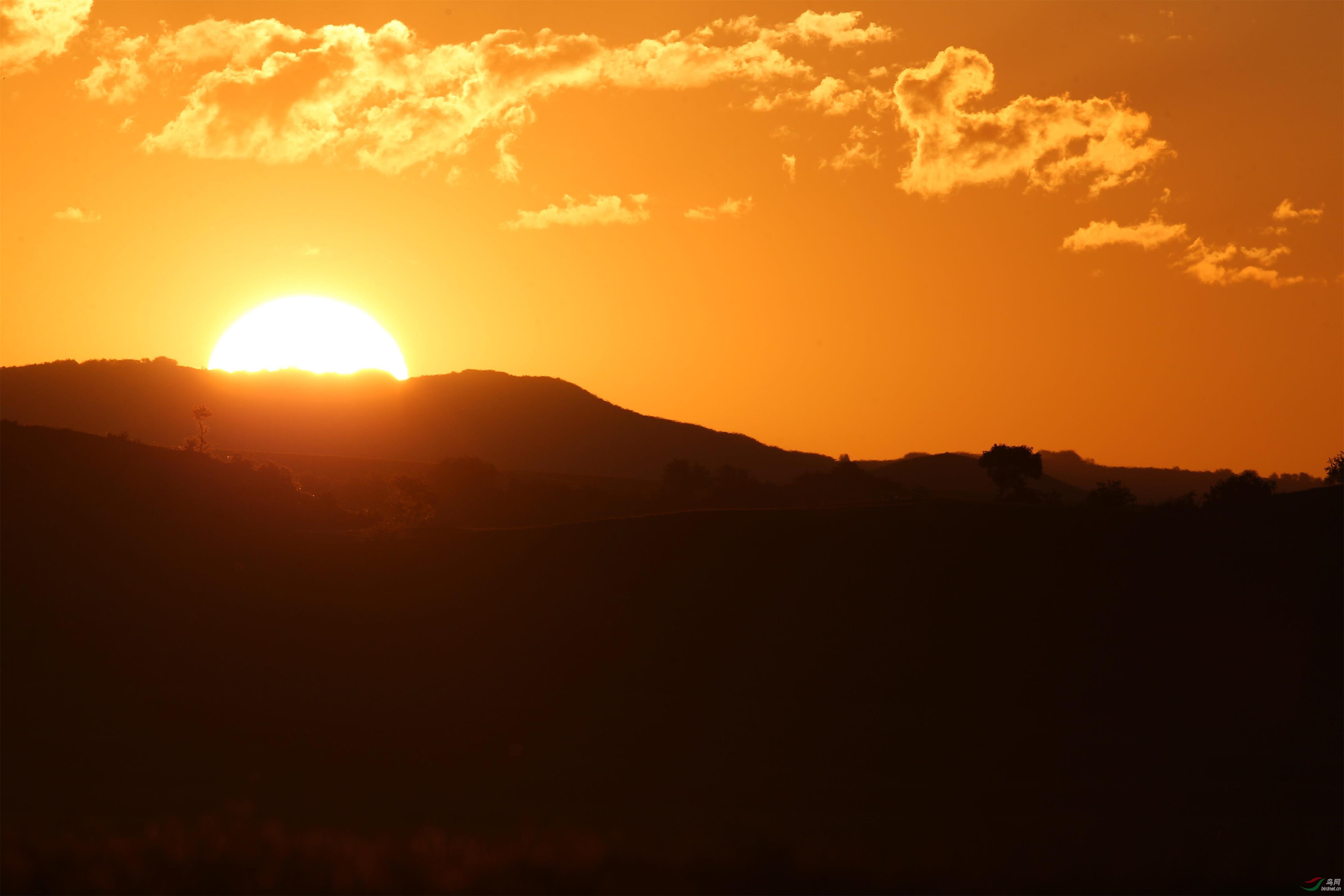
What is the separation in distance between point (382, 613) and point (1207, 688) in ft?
72.7

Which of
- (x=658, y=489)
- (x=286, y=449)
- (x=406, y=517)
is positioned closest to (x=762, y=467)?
(x=658, y=489)

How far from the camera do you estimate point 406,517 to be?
60062 millimetres

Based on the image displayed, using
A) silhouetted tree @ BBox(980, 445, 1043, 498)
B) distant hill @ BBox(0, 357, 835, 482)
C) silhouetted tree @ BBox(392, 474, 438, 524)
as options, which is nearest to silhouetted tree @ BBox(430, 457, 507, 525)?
silhouetted tree @ BBox(392, 474, 438, 524)

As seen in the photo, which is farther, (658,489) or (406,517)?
(658,489)

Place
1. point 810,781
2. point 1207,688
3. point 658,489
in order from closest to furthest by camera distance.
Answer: point 810,781 < point 1207,688 < point 658,489

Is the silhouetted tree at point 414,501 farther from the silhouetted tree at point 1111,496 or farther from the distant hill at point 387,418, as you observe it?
the distant hill at point 387,418

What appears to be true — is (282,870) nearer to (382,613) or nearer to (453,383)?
(382,613)

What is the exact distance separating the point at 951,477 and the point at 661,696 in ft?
385

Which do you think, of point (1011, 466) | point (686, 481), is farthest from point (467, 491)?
point (1011, 466)

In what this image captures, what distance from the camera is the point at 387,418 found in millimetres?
170625

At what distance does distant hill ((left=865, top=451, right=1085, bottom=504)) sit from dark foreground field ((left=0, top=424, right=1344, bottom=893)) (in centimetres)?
9145

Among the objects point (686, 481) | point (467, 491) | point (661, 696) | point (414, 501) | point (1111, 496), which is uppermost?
point (1111, 496)

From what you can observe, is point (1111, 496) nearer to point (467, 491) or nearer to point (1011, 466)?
point (1011, 466)

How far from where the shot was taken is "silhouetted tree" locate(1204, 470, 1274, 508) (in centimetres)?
3956
